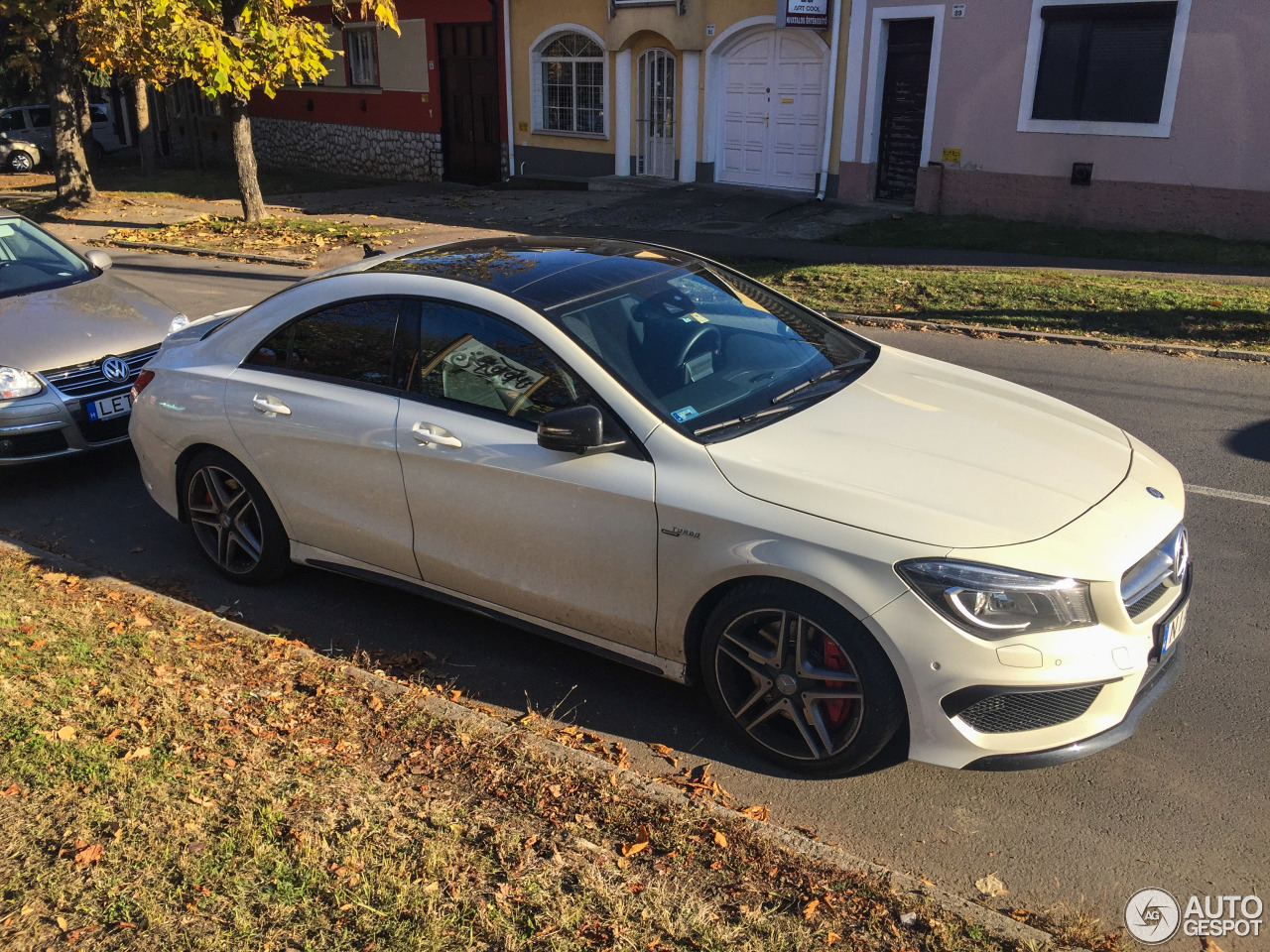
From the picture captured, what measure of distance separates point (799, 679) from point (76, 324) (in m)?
6.09

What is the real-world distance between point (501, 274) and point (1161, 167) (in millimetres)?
13552

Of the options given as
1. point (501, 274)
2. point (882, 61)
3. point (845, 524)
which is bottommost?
point (845, 524)

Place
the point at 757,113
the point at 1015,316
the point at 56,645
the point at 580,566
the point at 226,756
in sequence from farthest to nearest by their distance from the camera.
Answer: the point at 757,113 → the point at 1015,316 → the point at 56,645 → the point at 580,566 → the point at 226,756

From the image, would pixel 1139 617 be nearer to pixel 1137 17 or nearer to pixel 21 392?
pixel 21 392

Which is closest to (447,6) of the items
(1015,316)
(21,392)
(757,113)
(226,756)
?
(757,113)

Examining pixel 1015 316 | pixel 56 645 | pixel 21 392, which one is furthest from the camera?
pixel 1015 316

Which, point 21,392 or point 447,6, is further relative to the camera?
point 447,6

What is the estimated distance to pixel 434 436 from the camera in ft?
15.1

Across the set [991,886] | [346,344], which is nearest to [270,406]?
[346,344]

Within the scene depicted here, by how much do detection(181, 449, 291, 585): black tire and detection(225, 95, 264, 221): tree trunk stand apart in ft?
47.5

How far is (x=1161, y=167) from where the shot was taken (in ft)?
50.0

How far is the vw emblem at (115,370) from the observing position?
288 inches

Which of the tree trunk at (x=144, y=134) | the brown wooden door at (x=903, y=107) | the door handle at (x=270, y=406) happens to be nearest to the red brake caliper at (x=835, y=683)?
the door handle at (x=270, y=406)

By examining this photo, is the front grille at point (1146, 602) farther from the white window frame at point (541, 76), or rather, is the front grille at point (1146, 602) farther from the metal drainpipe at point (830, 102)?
the white window frame at point (541, 76)
